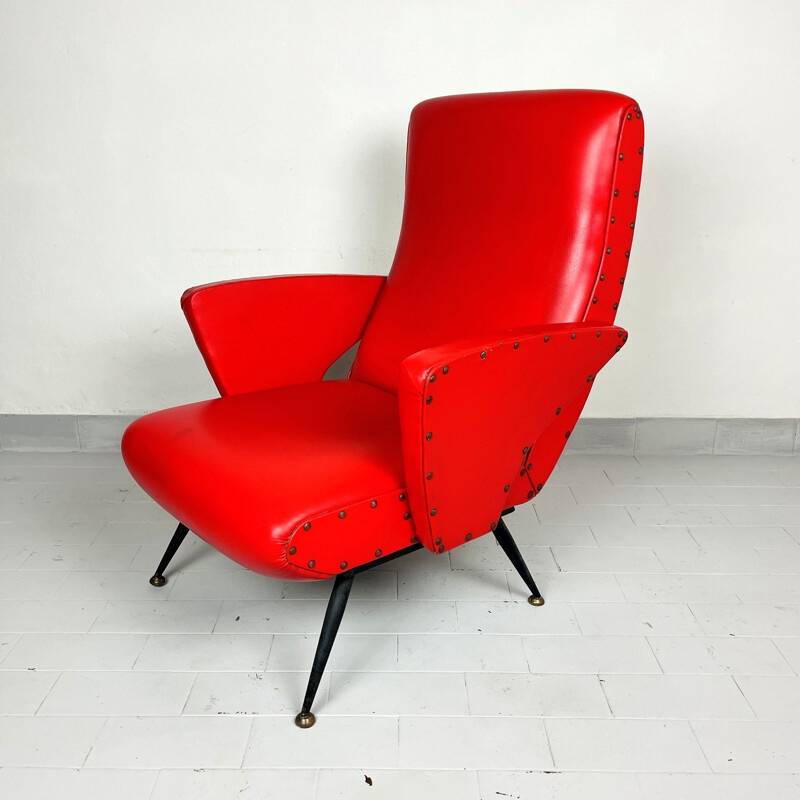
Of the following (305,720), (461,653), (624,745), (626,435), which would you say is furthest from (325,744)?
(626,435)

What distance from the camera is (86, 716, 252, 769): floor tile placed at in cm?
123

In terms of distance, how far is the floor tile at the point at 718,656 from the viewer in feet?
4.74

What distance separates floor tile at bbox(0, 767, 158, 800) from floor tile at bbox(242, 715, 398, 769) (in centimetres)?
15

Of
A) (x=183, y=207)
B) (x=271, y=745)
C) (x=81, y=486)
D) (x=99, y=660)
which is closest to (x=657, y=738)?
(x=271, y=745)

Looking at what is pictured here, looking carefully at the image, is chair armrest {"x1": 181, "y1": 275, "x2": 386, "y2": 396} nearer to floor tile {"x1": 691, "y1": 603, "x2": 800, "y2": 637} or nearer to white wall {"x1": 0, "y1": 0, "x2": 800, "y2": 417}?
white wall {"x1": 0, "y1": 0, "x2": 800, "y2": 417}

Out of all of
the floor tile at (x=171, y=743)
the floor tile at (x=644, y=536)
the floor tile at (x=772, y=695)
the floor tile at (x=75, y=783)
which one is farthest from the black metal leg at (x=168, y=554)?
the floor tile at (x=772, y=695)

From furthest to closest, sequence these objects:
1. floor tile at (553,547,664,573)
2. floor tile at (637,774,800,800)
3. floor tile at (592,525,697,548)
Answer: floor tile at (592,525,697,548), floor tile at (553,547,664,573), floor tile at (637,774,800,800)

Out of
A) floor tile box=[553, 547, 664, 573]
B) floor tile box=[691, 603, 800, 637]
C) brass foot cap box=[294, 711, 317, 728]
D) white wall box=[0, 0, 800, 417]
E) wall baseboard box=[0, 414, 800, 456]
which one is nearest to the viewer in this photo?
brass foot cap box=[294, 711, 317, 728]

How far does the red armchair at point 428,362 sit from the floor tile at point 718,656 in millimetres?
271

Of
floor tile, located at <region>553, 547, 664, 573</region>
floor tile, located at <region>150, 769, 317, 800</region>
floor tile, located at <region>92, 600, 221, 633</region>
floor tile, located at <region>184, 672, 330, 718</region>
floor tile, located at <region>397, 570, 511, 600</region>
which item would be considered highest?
floor tile, located at <region>150, 769, 317, 800</region>

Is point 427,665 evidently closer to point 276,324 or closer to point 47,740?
point 47,740

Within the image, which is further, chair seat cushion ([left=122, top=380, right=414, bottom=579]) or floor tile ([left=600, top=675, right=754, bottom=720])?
floor tile ([left=600, top=675, right=754, bottom=720])

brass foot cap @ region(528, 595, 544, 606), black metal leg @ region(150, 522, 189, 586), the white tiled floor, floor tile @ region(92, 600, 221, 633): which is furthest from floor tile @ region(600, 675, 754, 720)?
black metal leg @ region(150, 522, 189, 586)

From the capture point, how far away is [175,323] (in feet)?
7.88
